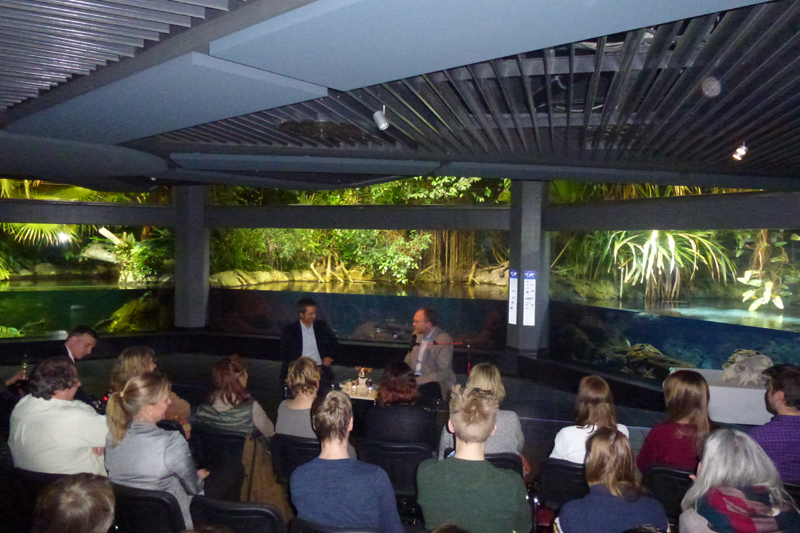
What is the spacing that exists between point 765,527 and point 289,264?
35.9 feet

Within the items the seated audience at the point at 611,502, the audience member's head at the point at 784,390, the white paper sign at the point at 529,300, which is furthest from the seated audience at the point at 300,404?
the white paper sign at the point at 529,300

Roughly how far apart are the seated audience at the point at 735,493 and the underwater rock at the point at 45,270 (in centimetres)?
1250

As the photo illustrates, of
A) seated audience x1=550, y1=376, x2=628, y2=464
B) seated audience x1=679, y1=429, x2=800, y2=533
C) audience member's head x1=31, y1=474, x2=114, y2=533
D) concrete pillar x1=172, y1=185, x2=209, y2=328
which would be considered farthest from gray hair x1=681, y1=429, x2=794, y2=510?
concrete pillar x1=172, y1=185, x2=209, y2=328

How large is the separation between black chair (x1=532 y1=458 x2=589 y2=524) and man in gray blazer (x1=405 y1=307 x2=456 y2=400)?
2.88 meters

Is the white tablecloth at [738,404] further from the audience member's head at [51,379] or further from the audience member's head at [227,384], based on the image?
the audience member's head at [51,379]

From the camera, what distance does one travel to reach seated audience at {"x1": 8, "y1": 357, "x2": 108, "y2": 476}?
3342 millimetres

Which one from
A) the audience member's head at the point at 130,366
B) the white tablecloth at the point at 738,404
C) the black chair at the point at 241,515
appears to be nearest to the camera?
the black chair at the point at 241,515

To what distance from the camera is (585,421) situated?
373 cm

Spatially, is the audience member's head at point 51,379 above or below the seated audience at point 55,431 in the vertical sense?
above

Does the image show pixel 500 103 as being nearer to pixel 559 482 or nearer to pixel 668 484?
pixel 559 482

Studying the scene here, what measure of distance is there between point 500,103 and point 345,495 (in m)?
2.88

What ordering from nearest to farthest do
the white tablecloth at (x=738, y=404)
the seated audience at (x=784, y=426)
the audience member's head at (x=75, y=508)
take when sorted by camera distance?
the audience member's head at (x=75, y=508) → the seated audience at (x=784, y=426) → the white tablecloth at (x=738, y=404)

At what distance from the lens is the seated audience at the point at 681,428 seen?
11.8 ft

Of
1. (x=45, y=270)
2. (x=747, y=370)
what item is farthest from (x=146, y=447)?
(x=45, y=270)
